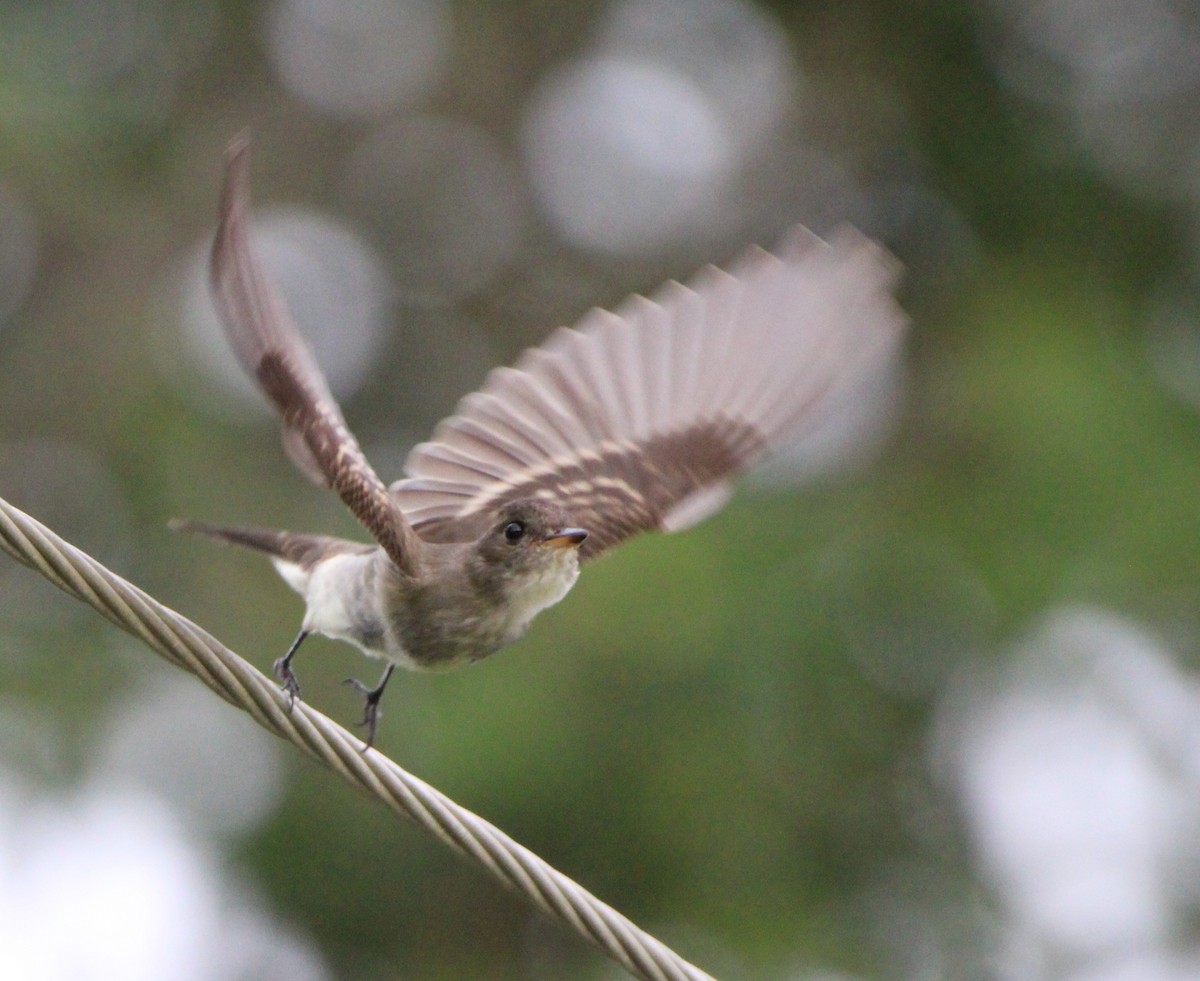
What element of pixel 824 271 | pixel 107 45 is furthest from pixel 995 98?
pixel 824 271

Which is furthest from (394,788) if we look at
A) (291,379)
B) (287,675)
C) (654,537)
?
(654,537)

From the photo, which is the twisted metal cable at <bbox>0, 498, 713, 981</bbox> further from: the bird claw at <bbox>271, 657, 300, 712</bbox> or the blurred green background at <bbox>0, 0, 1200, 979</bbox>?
the blurred green background at <bbox>0, 0, 1200, 979</bbox>

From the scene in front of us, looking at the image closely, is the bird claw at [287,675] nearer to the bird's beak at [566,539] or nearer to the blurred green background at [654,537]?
the bird's beak at [566,539]

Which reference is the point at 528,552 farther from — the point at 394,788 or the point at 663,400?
the point at 394,788

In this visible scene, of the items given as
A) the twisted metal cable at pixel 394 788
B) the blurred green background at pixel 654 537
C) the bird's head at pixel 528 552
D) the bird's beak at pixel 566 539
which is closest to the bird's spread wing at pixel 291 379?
the bird's head at pixel 528 552

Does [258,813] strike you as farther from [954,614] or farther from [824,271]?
[824,271]
